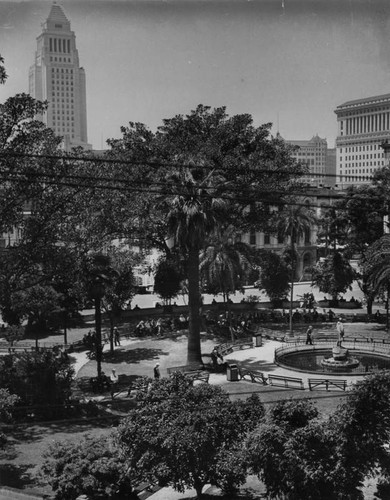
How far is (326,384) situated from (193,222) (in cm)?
967

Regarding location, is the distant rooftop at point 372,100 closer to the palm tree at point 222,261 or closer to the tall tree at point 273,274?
the tall tree at point 273,274

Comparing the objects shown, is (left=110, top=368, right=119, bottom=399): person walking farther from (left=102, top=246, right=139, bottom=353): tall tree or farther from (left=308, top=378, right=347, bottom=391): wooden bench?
(left=308, top=378, right=347, bottom=391): wooden bench

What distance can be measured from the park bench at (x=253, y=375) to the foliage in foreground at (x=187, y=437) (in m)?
13.1

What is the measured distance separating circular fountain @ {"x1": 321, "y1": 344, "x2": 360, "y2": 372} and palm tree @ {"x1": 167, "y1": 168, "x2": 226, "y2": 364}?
628cm

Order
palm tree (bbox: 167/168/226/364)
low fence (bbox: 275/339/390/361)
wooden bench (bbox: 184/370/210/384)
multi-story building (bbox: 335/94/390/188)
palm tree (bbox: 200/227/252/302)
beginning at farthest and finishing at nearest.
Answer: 1. multi-story building (bbox: 335/94/390/188)
2. palm tree (bbox: 200/227/252/302)
3. low fence (bbox: 275/339/390/361)
4. palm tree (bbox: 167/168/226/364)
5. wooden bench (bbox: 184/370/210/384)

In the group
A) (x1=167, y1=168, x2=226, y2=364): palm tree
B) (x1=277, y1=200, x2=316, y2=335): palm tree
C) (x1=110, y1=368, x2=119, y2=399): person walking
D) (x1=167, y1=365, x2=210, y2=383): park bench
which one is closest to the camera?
(x1=167, y1=365, x2=210, y2=383): park bench

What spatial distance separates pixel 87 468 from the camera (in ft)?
49.0

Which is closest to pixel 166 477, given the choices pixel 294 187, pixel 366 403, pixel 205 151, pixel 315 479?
pixel 315 479

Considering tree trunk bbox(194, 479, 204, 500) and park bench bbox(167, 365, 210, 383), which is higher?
park bench bbox(167, 365, 210, 383)

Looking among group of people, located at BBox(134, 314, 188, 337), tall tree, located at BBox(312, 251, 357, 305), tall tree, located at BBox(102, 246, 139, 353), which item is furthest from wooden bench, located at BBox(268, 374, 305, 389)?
tall tree, located at BBox(312, 251, 357, 305)

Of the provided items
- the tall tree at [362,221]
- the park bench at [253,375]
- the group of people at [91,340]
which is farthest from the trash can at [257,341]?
the tall tree at [362,221]

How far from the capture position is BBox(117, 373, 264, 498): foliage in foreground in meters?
14.7

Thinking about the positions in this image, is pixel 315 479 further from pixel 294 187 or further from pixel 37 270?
A: pixel 294 187

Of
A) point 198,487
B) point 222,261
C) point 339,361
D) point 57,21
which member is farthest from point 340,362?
point 57,21
